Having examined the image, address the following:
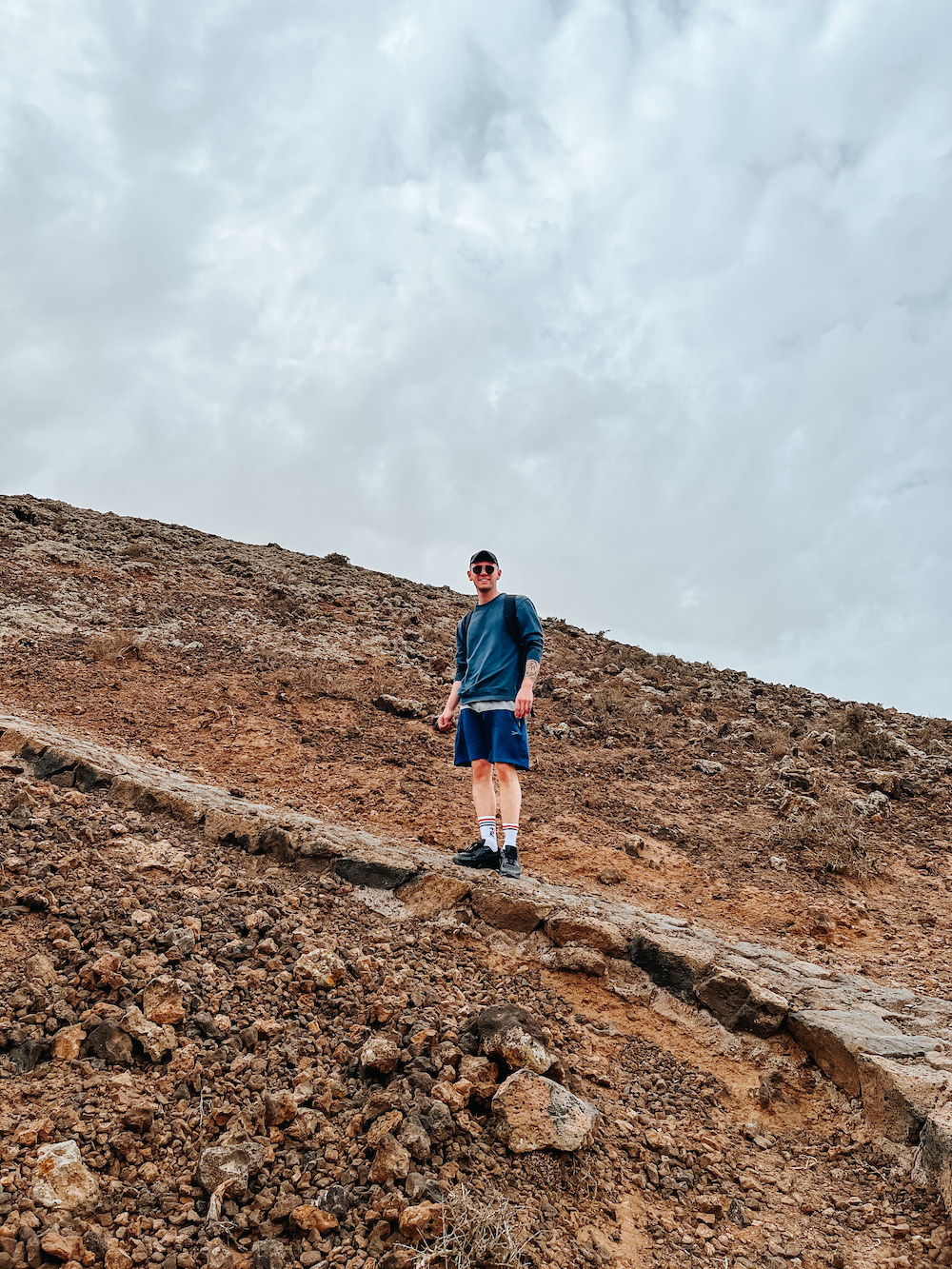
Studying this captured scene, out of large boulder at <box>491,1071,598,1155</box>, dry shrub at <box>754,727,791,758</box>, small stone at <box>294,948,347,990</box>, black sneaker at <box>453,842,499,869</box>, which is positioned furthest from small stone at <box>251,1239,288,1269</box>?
dry shrub at <box>754,727,791,758</box>

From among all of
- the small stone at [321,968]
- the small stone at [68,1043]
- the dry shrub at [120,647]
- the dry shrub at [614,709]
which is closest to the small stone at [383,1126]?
the small stone at [321,968]

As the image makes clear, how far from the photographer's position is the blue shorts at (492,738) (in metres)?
4.40

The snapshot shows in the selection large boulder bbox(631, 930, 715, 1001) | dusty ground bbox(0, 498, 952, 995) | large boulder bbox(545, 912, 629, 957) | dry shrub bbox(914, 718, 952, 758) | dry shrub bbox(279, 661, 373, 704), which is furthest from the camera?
dry shrub bbox(914, 718, 952, 758)

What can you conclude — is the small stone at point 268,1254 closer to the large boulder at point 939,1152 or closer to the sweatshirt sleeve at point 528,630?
the large boulder at point 939,1152

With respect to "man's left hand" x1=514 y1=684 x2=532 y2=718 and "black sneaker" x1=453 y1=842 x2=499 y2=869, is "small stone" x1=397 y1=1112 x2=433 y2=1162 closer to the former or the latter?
"black sneaker" x1=453 y1=842 x2=499 y2=869

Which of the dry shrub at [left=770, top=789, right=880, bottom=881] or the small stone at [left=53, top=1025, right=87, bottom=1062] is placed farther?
the dry shrub at [left=770, top=789, right=880, bottom=881]

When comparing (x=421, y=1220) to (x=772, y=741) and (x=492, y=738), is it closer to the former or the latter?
(x=492, y=738)

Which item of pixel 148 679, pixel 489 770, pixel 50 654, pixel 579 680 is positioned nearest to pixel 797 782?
pixel 579 680

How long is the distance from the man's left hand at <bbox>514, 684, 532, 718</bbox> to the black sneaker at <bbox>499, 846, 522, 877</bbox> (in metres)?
0.86

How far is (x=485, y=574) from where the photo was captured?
15.3 feet

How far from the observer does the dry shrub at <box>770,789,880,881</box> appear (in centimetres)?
611

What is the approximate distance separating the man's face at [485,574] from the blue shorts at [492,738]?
832 mm

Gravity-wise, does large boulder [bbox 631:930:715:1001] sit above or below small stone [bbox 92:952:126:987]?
above

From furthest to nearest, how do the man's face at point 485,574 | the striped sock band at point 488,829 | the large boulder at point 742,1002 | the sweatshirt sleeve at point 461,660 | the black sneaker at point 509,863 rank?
1. the sweatshirt sleeve at point 461,660
2. the man's face at point 485,574
3. the striped sock band at point 488,829
4. the black sneaker at point 509,863
5. the large boulder at point 742,1002
